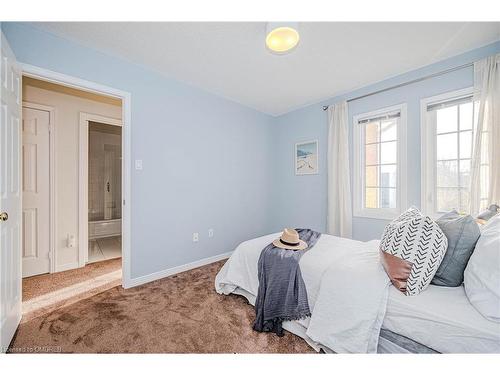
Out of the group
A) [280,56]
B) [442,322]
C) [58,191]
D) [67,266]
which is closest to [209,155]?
[280,56]

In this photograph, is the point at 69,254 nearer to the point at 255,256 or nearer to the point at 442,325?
the point at 255,256

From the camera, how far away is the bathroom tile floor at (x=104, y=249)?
3.32 m

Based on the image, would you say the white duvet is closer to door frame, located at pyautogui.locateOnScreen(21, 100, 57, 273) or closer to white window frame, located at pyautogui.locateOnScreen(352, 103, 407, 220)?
white window frame, located at pyautogui.locateOnScreen(352, 103, 407, 220)

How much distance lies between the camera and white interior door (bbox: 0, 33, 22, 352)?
54.0 inches

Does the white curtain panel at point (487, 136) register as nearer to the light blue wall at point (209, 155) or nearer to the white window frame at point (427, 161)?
the light blue wall at point (209, 155)

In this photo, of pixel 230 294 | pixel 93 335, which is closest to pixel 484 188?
pixel 230 294

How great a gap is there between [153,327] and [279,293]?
40.2 inches

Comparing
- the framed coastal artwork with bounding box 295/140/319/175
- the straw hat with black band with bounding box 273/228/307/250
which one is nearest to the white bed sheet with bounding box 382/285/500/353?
the straw hat with black band with bounding box 273/228/307/250

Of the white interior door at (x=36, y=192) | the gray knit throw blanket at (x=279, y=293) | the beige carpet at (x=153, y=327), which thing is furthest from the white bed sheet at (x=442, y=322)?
the white interior door at (x=36, y=192)

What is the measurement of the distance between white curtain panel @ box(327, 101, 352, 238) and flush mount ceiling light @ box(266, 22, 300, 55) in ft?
5.38

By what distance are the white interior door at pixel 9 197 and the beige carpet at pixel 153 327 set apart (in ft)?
0.79

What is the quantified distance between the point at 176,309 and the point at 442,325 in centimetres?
187
